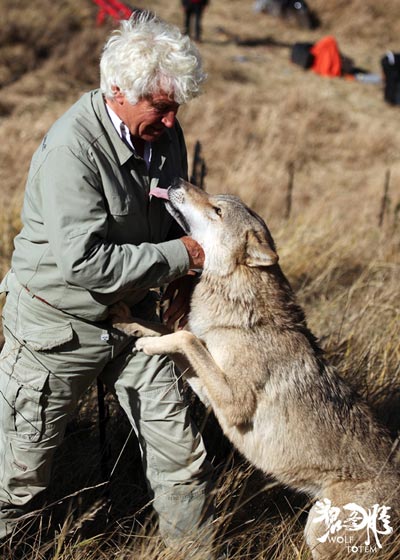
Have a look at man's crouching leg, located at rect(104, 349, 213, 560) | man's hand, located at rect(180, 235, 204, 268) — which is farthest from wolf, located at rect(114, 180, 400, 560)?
man's hand, located at rect(180, 235, 204, 268)

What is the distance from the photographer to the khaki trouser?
339cm

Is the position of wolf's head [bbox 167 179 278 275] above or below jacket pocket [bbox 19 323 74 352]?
above

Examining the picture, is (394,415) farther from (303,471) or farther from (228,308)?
(228,308)

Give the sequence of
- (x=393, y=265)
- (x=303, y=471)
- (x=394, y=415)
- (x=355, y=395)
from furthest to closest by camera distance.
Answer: (x=393, y=265) < (x=394, y=415) < (x=355, y=395) < (x=303, y=471)

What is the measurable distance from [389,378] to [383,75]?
39.5 feet

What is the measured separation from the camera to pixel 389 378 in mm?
5082

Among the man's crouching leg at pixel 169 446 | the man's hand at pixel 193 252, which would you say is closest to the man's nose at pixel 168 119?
the man's hand at pixel 193 252

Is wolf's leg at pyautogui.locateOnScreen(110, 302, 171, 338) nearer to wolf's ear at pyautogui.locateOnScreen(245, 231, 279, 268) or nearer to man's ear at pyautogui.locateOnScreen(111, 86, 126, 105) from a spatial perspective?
wolf's ear at pyautogui.locateOnScreen(245, 231, 279, 268)

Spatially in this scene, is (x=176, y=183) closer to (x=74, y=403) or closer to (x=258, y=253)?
(x=258, y=253)

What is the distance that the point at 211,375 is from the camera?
3.69 metres

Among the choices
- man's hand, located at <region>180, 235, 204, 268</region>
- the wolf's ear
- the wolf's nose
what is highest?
the wolf's nose

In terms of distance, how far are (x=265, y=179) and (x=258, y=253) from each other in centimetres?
612

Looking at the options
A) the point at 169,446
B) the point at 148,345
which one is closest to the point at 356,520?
the point at 169,446

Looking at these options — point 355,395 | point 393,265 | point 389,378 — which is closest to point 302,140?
point 393,265
